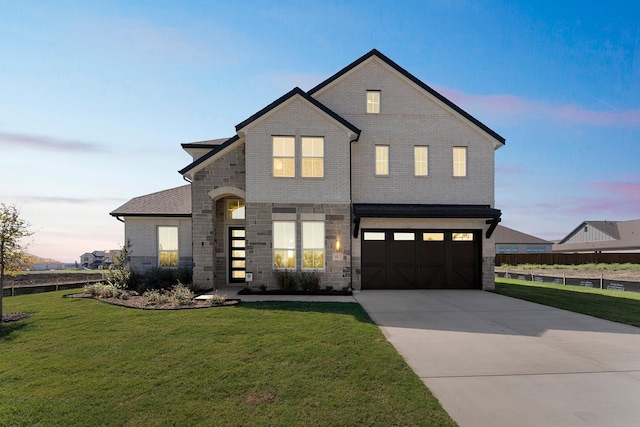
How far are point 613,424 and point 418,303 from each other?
24.8ft

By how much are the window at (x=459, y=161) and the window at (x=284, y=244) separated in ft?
26.5

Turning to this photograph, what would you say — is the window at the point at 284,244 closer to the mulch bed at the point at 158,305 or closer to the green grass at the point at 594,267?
the mulch bed at the point at 158,305

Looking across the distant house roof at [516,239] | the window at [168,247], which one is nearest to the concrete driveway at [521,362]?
the window at [168,247]

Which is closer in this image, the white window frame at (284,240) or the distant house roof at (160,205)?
the white window frame at (284,240)

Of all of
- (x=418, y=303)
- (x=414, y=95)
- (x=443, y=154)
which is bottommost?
(x=418, y=303)

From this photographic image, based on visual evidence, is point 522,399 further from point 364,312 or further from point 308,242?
point 308,242

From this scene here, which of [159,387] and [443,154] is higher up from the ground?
[443,154]

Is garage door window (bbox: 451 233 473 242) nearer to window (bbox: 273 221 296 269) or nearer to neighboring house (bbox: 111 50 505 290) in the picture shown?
neighboring house (bbox: 111 50 505 290)

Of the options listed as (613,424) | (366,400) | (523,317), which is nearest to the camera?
(613,424)

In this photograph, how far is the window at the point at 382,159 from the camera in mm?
15039

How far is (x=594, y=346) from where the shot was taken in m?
7.02

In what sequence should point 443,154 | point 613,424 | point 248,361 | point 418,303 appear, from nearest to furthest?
point 613,424, point 248,361, point 418,303, point 443,154

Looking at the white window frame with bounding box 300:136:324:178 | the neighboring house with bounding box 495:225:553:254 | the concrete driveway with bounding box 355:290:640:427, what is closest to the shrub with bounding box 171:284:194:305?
the concrete driveway with bounding box 355:290:640:427

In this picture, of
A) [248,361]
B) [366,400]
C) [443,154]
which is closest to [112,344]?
[248,361]
